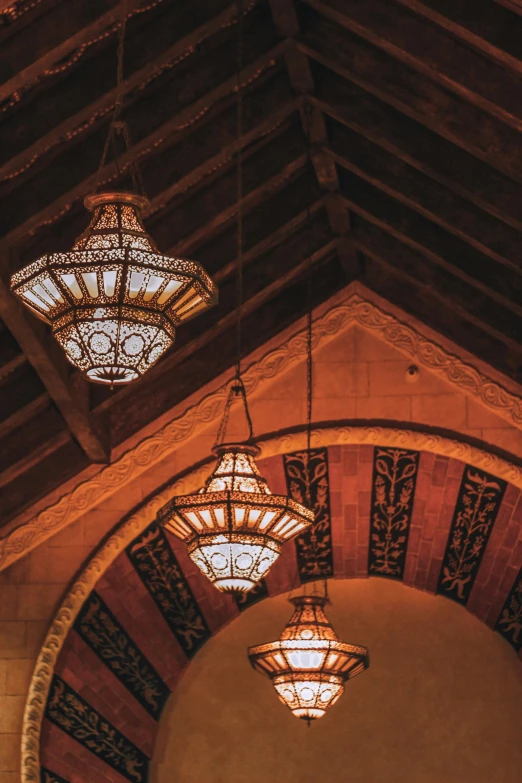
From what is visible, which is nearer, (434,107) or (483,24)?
(483,24)

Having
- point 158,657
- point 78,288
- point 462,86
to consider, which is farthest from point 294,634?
point 78,288

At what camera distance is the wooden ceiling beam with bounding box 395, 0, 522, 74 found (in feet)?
20.5

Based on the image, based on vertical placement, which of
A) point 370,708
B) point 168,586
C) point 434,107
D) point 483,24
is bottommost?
point 370,708

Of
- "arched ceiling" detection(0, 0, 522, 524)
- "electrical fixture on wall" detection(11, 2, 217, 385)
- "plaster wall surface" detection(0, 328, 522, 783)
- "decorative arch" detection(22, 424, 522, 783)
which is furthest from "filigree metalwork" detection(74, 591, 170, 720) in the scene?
"electrical fixture on wall" detection(11, 2, 217, 385)

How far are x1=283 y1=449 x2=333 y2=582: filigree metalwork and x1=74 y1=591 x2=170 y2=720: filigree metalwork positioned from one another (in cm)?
110

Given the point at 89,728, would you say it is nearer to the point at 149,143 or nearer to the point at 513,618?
the point at 513,618

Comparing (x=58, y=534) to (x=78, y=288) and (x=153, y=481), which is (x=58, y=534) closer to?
(x=153, y=481)

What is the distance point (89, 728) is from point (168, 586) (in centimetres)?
95

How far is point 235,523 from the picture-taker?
666cm

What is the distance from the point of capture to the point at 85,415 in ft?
28.4

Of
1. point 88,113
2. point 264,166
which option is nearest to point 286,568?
point 264,166

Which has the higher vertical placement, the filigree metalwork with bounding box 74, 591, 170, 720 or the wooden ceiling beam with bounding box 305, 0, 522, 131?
the wooden ceiling beam with bounding box 305, 0, 522, 131

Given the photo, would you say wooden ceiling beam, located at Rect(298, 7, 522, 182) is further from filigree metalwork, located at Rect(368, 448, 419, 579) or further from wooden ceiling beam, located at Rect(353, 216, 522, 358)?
filigree metalwork, located at Rect(368, 448, 419, 579)

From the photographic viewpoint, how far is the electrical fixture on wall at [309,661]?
8.34m
